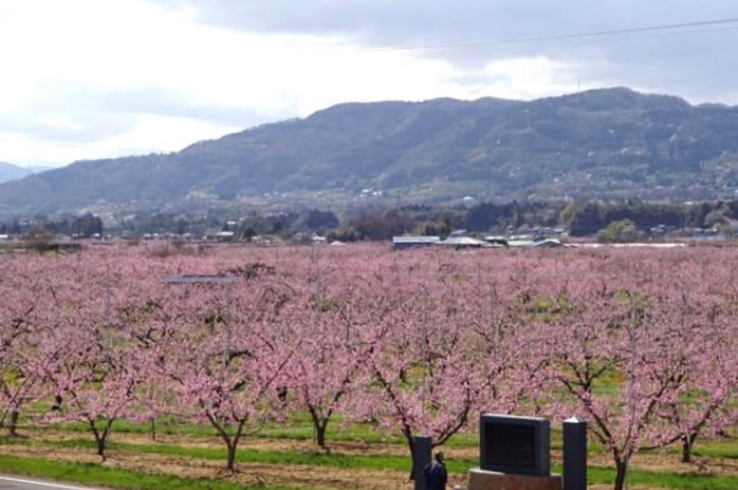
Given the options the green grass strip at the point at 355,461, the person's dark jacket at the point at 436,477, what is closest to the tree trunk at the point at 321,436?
the green grass strip at the point at 355,461

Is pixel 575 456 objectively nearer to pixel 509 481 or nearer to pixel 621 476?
pixel 509 481

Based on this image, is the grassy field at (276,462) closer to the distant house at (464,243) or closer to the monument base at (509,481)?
the monument base at (509,481)

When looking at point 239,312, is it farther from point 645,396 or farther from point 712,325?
point 645,396

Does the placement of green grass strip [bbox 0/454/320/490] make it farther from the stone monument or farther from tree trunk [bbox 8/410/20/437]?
the stone monument

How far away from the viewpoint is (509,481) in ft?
73.3

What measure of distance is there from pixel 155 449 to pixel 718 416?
14974 mm

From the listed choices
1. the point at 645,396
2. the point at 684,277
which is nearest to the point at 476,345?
the point at 645,396

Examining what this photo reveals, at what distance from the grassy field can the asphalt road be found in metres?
0.63

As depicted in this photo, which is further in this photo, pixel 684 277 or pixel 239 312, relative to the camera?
pixel 684 277

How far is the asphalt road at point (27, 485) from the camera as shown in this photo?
1082 inches

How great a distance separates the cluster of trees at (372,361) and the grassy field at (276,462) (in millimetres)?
724

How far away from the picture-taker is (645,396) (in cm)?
2933

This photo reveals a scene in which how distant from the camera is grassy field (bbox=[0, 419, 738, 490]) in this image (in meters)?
28.5

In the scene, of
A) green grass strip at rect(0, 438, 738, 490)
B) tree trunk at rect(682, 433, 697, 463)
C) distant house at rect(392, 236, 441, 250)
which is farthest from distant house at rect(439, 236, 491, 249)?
tree trunk at rect(682, 433, 697, 463)
